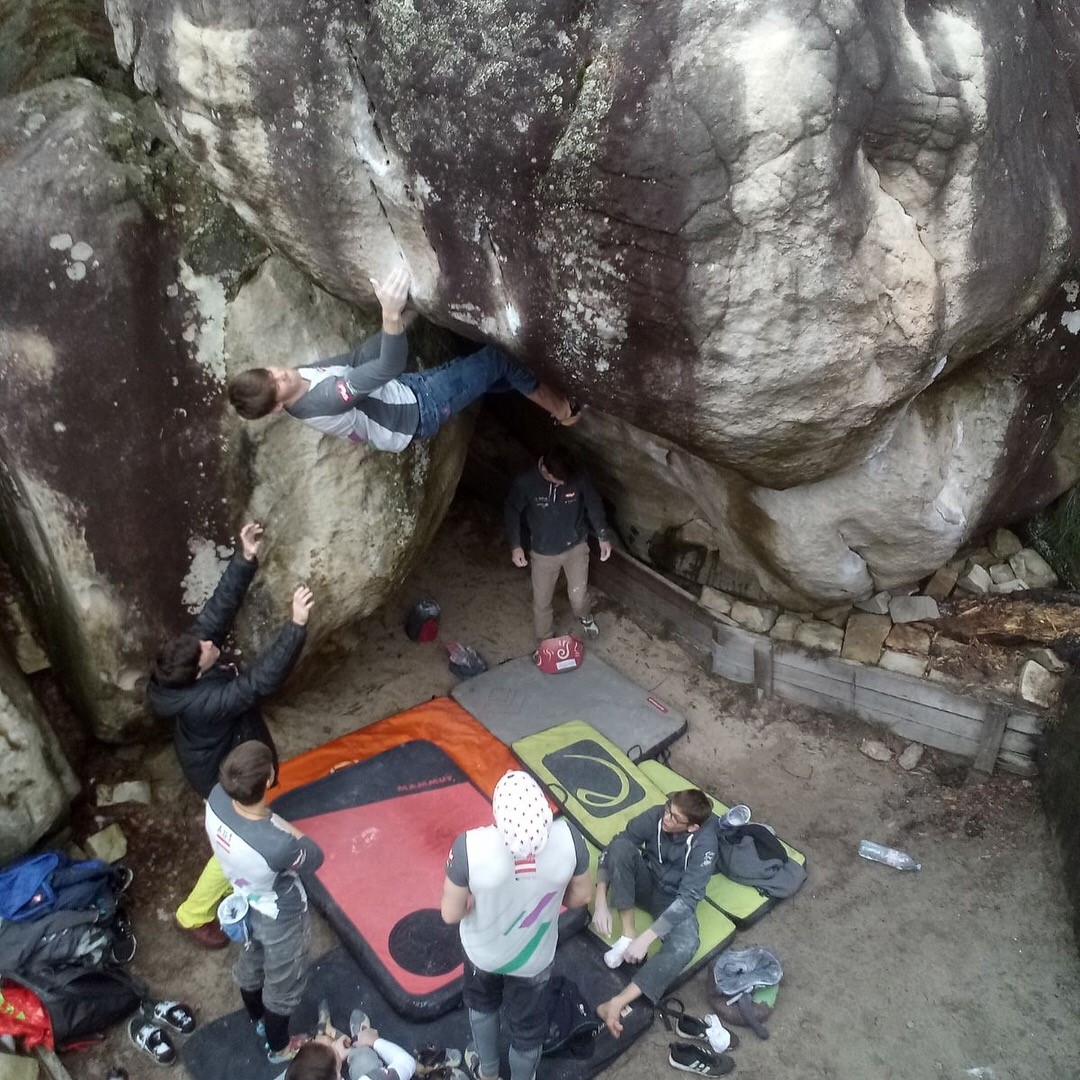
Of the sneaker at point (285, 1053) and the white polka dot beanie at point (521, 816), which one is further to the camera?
the sneaker at point (285, 1053)

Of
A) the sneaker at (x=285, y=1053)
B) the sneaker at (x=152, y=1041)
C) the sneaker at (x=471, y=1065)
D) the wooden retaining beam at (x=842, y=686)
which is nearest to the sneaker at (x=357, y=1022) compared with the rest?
the sneaker at (x=285, y=1053)

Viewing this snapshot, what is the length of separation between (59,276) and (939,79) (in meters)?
3.76

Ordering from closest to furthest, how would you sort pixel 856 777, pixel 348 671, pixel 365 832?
pixel 365 832 < pixel 856 777 < pixel 348 671

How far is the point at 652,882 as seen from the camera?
14.1 ft

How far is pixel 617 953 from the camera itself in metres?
4.21

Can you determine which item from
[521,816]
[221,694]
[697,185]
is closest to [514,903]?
[521,816]

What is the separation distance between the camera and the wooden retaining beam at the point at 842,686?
512 cm

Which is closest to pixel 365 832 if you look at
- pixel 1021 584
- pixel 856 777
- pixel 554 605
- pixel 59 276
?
pixel 554 605

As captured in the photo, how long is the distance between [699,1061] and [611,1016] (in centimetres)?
40

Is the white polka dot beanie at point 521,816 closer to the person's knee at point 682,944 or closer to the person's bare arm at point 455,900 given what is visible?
the person's bare arm at point 455,900

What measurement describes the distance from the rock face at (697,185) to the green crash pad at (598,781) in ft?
5.84

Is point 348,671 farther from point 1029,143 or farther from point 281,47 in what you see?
point 1029,143

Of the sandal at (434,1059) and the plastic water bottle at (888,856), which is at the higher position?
the sandal at (434,1059)

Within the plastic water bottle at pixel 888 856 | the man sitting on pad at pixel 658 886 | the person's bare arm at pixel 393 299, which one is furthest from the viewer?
the plastic water bottle at pixel 888 856
